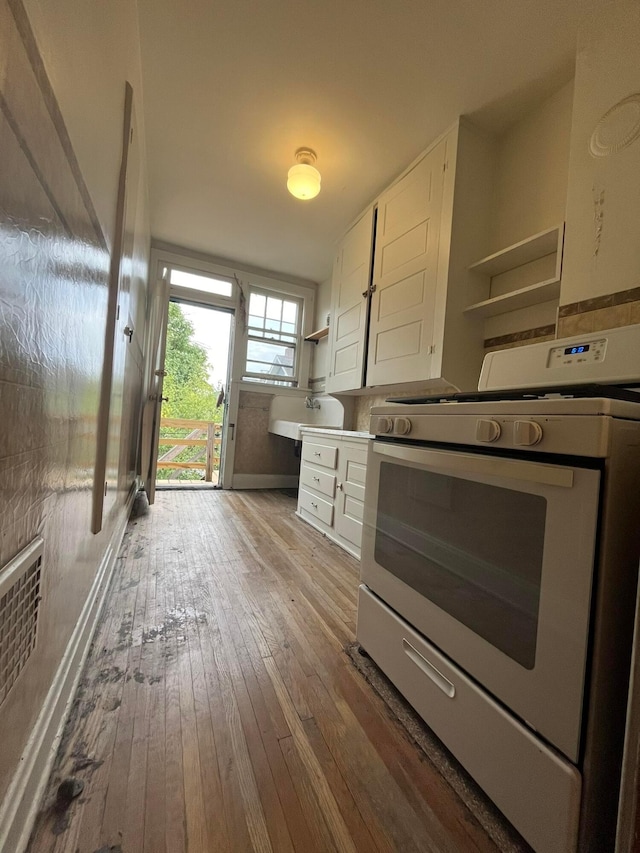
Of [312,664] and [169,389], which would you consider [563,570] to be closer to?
[312,664]

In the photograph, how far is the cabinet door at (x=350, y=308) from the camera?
2594 millimetres

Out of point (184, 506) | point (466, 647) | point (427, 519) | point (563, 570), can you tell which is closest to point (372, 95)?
point (427, 519)

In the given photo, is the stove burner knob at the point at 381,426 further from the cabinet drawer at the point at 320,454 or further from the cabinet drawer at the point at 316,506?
the cabinet drawer at the point at 316,506

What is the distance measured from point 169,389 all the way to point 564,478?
6645 mm

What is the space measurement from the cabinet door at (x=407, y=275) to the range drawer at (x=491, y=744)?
146cm

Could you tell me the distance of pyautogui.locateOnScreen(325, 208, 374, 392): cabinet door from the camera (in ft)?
8.51

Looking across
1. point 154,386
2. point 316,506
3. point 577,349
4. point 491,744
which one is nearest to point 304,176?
point 154,386

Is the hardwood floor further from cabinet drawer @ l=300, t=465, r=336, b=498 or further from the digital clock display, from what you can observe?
the digital clock display

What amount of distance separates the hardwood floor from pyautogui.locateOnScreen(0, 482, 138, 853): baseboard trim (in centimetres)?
3

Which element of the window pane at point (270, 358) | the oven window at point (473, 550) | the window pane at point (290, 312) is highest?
the window pane at point (290, 312)

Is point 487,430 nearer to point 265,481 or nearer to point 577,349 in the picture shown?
point 577,349

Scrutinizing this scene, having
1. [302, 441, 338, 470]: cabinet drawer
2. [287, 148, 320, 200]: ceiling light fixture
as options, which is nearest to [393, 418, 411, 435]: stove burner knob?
[302, 441, 338, 470]: cabinet drawer

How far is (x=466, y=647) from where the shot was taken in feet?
2.57

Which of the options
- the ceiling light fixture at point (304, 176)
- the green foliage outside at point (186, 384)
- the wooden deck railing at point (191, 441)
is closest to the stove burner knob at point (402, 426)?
the ceiling light fixture at point (304, 176)
